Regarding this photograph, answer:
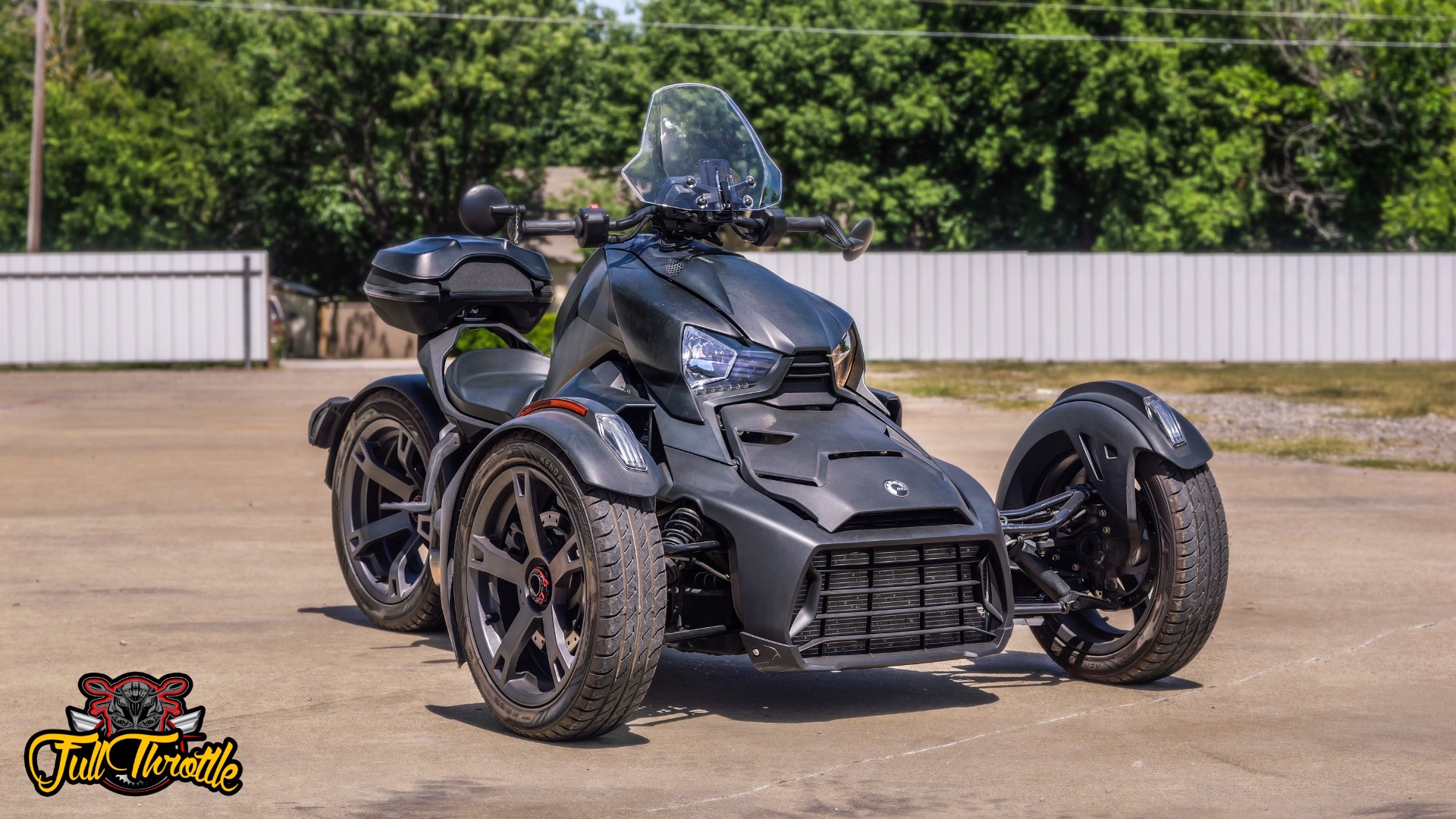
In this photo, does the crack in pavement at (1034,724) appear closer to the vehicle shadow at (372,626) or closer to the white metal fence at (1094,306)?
the vehicle shadow at (372,626)

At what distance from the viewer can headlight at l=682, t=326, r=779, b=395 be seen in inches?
231

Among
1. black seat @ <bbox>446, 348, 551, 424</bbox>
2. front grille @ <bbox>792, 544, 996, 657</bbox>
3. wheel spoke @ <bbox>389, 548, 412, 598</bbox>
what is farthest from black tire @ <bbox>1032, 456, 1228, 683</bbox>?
wheel spoke @ <bbox>389, 548, 412, 598</bbox>

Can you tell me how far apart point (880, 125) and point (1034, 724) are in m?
39.6

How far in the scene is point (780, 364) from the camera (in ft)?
19.2

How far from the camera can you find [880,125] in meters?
44.3

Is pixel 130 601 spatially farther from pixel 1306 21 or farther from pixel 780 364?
pixel 1306 21

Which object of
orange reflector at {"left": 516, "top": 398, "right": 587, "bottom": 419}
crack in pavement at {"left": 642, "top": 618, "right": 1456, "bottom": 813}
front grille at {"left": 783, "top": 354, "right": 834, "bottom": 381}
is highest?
front grille at {"left": 783, "top": 354, "right": 834, "bottom": 381}

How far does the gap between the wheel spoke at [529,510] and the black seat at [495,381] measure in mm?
A: 1097

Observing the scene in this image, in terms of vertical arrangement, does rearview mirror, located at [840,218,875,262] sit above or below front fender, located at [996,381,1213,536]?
above

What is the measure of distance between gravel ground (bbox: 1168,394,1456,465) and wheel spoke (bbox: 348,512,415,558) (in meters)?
9.99

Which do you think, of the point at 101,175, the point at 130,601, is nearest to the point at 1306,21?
the point at 101,175

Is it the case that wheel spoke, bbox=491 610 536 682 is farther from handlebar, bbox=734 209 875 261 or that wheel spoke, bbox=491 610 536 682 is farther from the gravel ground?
the gravel ground

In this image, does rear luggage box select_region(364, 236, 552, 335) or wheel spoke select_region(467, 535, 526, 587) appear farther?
rear luggage box select_region(364, 236, 552, 335)

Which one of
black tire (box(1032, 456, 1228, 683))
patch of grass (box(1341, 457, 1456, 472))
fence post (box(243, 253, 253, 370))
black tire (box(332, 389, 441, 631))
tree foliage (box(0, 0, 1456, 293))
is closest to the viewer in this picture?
black tire (box(1032, 456, 1228, 683))
